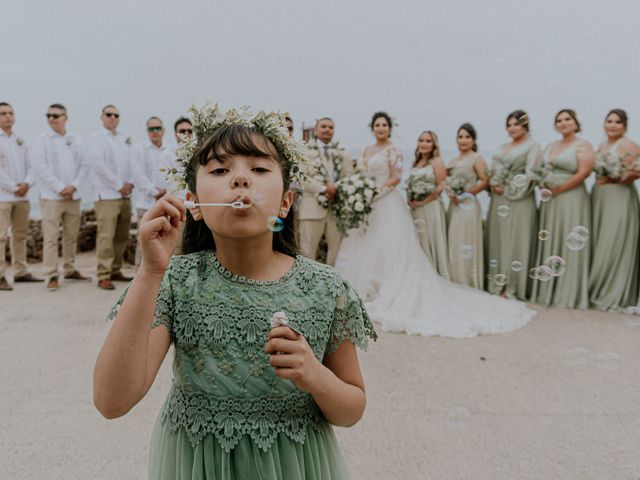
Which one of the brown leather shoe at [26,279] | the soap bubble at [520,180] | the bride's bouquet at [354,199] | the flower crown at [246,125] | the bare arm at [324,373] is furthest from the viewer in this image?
the brown leather shoe at [26,279]

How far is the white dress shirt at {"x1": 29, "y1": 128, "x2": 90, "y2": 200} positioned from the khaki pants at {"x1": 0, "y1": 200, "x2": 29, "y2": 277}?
0.44 metres

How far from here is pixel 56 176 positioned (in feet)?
24.5

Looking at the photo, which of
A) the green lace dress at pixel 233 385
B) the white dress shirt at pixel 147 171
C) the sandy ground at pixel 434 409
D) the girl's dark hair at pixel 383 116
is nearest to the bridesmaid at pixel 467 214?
the girl's dark hair at pixel 383 116

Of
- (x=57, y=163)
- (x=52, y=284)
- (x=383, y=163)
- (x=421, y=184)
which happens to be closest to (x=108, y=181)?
(x=57, y=163)

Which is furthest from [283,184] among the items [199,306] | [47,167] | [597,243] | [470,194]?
[47,167]

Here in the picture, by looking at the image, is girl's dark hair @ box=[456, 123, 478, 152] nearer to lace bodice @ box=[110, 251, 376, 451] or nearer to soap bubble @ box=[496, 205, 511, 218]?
soap bubble @ box=[496, 205, 511, 218]

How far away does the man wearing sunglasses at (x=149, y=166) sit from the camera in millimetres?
7766

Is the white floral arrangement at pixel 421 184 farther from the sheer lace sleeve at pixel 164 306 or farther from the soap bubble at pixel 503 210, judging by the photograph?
the sheer lace sleeve at pixel 164 306

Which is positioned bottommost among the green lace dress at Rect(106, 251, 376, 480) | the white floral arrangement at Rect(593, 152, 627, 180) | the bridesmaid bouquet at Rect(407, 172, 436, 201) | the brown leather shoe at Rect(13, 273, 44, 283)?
the brown leather shoe at Rect(13, 273, 44, 283)

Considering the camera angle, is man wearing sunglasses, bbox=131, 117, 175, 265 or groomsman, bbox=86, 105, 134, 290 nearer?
groomsman, bbox=86, 105, 134, 290

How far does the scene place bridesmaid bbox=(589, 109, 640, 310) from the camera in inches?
259

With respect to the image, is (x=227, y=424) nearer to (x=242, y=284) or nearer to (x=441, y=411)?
(x=242, y=284)

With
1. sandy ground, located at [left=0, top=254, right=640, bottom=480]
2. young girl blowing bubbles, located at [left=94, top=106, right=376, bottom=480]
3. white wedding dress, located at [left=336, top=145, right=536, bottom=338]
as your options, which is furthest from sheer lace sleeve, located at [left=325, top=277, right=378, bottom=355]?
white wedding dress, located at [left=336, top=145, right=536, bottom=338]

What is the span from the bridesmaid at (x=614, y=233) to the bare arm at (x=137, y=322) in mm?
6677
